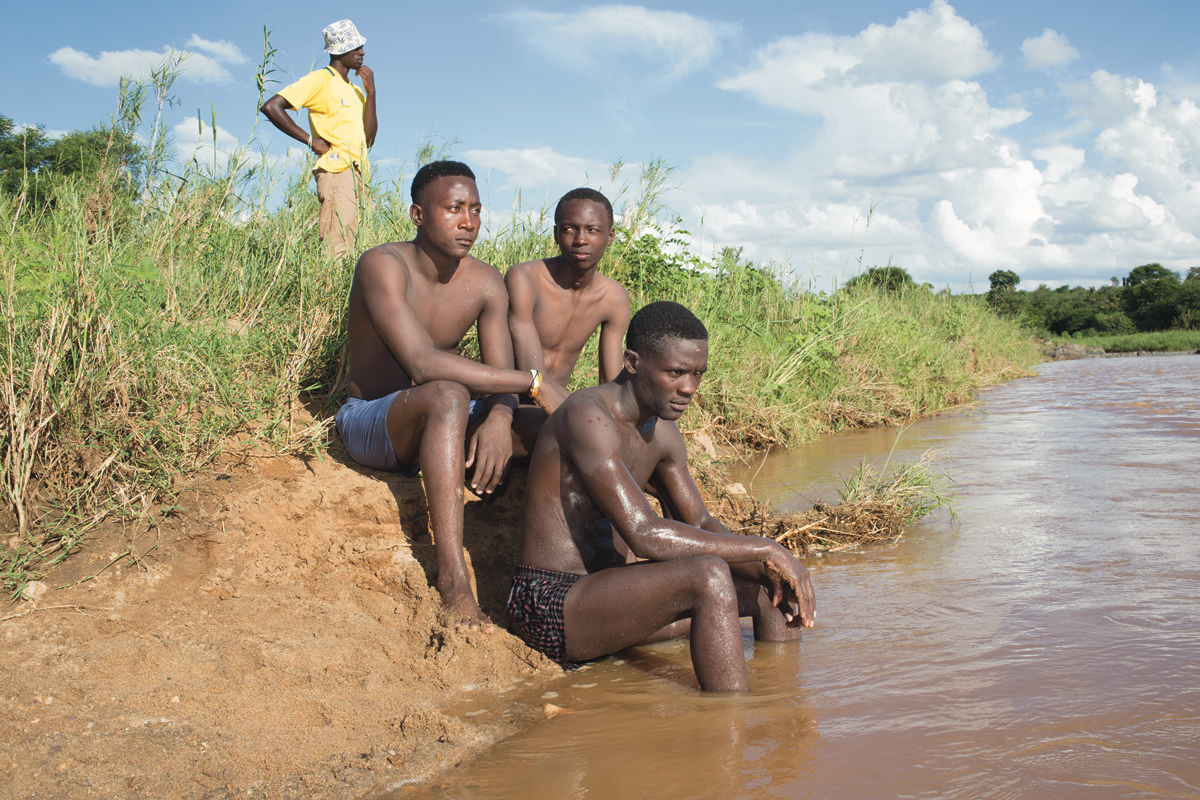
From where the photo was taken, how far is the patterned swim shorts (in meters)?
2.67

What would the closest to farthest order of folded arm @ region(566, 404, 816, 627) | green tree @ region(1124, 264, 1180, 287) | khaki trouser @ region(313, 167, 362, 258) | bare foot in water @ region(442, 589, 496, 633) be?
Answer: folded arm @ region(566, 404, 816, 627)
bare foot in water @ region(442, 589, 496, 633)
khaki trouser @ region(313, 167, 362, 258)
green tree @ region(1124, 264, 1180, 287)

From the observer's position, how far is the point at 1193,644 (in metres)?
2.63

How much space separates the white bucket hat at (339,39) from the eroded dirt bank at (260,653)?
3465 millimetres

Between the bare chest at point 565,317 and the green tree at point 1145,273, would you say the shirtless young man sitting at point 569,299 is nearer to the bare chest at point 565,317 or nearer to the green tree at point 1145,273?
the bare chest at point 565,317

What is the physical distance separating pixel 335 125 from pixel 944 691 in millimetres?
4900

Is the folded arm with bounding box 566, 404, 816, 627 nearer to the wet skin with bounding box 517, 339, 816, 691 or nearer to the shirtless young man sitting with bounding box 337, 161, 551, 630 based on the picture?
the wet skin with bounding box 517, 339, 816, 691

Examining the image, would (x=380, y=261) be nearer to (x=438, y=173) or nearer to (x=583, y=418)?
(x=438, y=173)

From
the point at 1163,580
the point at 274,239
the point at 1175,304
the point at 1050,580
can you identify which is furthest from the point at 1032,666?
the point at 1175,304

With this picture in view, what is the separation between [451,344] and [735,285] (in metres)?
4.91

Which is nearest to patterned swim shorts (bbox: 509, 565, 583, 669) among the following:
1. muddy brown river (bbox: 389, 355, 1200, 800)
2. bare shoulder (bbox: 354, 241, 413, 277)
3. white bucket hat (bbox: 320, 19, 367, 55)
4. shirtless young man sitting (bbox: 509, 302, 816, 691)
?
shirtless young man sitting (bbox: 509, 302, 816, 691)

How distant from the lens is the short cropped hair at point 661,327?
258 cm

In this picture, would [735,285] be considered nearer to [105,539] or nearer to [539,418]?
[539,418]

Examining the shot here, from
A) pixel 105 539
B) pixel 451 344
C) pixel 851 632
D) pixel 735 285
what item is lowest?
pixel 851 632

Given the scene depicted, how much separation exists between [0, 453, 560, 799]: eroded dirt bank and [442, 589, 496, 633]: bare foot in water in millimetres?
44
